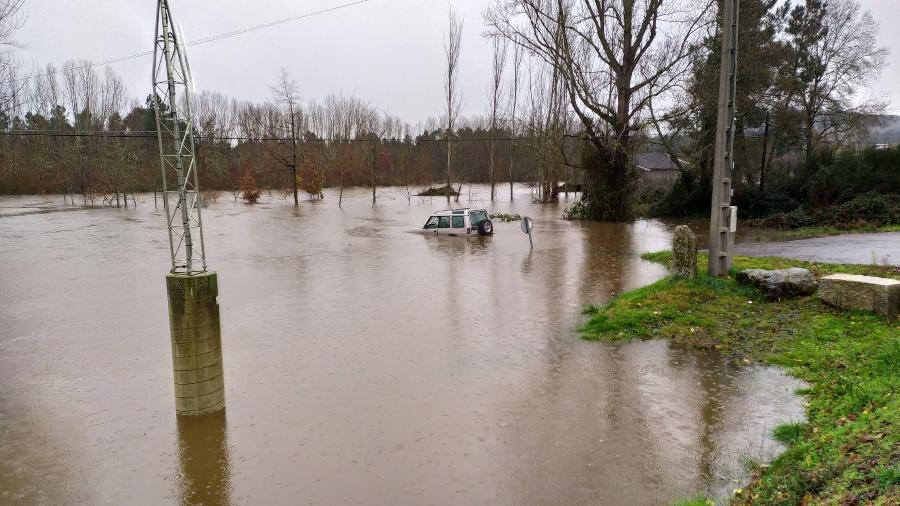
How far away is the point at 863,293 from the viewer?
893 centimetres

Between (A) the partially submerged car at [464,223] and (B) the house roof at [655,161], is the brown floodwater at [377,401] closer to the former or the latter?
(A) the partially submerged car at [464,223]

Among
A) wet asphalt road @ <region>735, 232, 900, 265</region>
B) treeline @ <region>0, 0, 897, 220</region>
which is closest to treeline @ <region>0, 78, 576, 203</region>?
treeline @ <region>0, 0, 897, 220</region>

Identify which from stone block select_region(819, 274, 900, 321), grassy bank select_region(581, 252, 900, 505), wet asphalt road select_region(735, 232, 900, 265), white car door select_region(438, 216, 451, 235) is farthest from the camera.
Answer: white car door select_region(438, 216, 451, 235)

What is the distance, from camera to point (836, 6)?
37.4 m

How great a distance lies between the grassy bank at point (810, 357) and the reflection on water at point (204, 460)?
15.6 feet

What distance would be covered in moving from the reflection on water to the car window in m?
19.0

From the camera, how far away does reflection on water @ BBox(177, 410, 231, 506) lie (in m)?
5.77

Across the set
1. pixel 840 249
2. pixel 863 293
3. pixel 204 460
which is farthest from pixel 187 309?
pixel 840 249

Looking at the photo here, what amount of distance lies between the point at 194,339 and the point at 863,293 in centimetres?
946

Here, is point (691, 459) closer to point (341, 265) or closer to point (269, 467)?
point (269, 467)

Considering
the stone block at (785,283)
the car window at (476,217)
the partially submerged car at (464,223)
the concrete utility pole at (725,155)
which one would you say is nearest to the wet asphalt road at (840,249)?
the stone block at (785,283)

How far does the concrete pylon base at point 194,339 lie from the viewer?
745 cm

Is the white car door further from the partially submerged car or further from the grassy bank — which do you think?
the grassy bank

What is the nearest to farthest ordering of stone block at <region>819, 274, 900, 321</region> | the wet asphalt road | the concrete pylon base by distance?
the concrete pylon base < stone block at <region>819, 274, 900, 321</region> < the wet asphalt road
